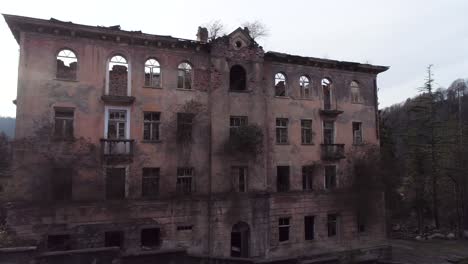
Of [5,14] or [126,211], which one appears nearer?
[5,14]

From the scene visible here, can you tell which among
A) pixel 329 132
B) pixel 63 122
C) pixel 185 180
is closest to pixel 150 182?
pixel 185 180

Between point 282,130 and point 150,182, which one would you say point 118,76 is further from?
point 282,130

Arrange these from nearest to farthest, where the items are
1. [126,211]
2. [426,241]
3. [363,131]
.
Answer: [126,211]
[363,131]
[426,241]

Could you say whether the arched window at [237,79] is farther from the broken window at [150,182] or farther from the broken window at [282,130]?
the broken window at [150,182]

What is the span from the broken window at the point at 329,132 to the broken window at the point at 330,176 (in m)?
1.89

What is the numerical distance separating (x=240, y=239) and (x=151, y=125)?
931 cm

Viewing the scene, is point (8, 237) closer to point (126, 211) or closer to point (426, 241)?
point (126, 211)

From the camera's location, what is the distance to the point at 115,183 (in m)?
20.3

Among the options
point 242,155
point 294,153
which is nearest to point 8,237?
point 242,155

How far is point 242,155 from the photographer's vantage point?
22.8 meters

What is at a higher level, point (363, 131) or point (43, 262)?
point (363, 131)

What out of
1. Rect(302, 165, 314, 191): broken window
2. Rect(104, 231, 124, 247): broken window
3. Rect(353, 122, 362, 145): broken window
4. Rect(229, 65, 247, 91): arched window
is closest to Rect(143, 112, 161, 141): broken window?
Rect(104, 231, 124, 247): broken window

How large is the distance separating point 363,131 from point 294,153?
6751 mm

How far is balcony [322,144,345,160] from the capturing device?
25.6 metres
